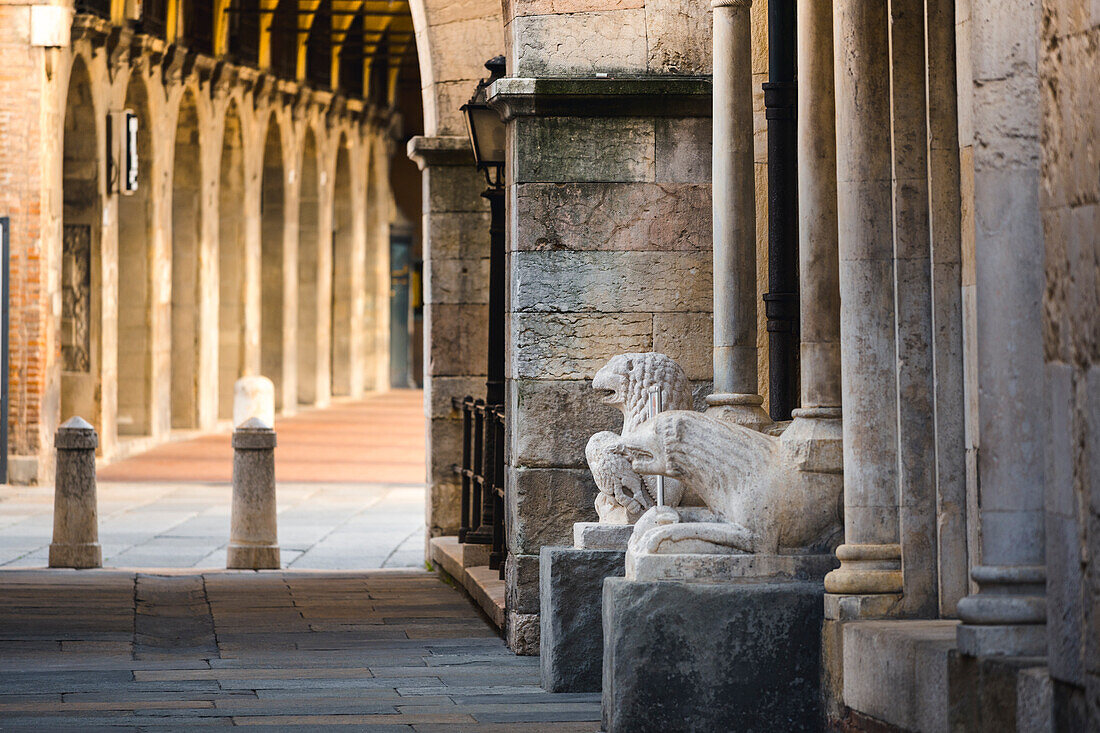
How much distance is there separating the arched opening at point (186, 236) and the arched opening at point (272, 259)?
14.2 ft

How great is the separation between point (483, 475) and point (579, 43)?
289cm

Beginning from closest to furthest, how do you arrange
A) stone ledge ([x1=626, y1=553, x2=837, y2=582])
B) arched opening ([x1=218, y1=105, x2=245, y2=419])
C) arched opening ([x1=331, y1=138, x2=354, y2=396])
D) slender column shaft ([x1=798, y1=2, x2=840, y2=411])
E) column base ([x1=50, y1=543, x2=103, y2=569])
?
stone ledge ([x1=626, y1=553, x2=837, y2=582])
slender column shaft ([x1=798, y1=2, x2=840, y2=411])
column base ([x1=50, y1=543, x2=103, y2=569])
arched opening ([x1=218, y1=105, x2=245, y2=419])
arched opening ([x1=331, y1=138, x2=354, y2=396])

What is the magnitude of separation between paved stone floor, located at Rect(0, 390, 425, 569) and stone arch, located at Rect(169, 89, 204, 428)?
1.06 m

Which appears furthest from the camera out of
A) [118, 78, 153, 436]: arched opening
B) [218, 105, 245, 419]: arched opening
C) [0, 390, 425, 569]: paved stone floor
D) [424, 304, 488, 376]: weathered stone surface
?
[218, 105, 245, 419]: arched opening

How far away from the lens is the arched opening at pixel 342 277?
109 ft

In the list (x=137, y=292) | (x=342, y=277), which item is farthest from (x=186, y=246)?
(x=342, y=277)

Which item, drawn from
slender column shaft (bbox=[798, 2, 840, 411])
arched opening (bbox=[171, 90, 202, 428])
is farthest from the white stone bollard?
slender column shaft (bbox=[798, 2, 840, 411])

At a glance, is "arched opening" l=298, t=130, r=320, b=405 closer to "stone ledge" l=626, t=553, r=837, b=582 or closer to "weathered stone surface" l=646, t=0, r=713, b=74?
"weathered stone surface" l=646, t=0, r=713, b=74

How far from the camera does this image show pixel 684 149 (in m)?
7.73

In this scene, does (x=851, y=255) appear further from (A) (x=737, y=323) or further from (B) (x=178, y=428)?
(B) (x=178, y=428)

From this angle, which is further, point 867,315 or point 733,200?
point 733,200

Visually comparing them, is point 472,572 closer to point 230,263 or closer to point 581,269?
point 581,269

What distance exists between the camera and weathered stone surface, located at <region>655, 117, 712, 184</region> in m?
7.71

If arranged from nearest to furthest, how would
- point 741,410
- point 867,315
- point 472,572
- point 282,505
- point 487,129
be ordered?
point 867,315 → point 741,410 → point 487,129 → point 472,572 → point 282,505
